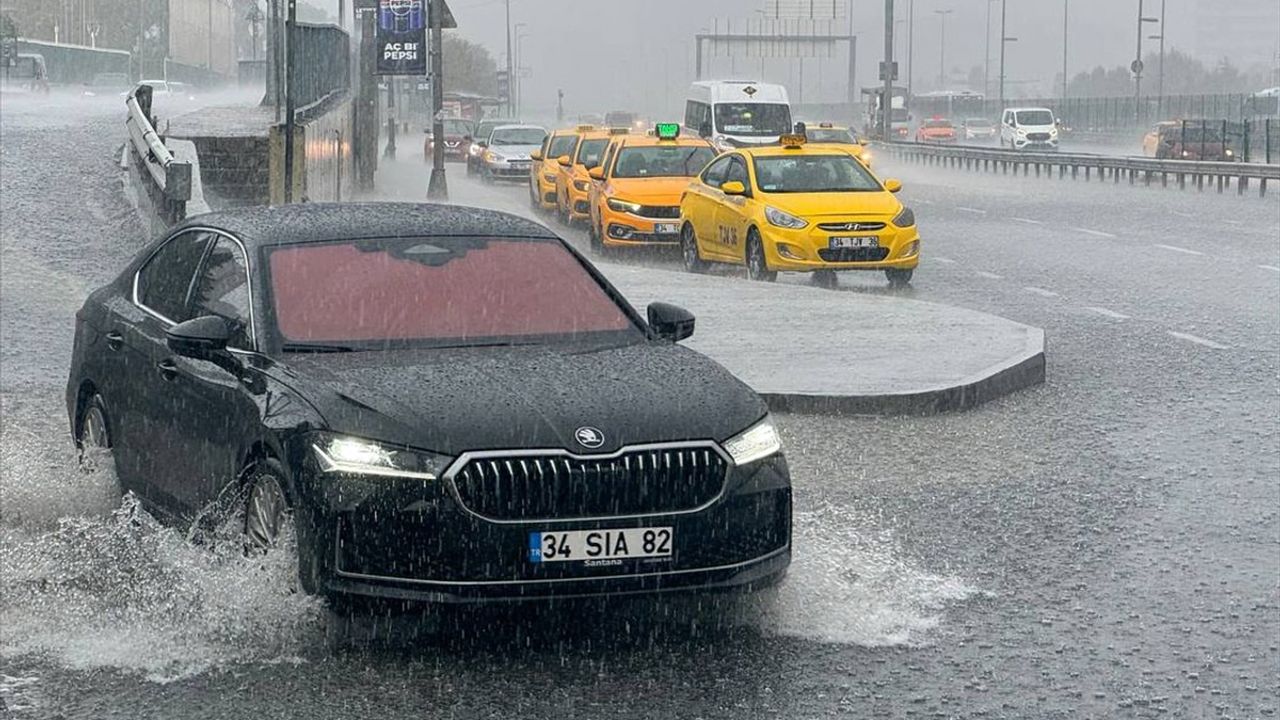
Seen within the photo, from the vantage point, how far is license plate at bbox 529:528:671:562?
6.11 meters

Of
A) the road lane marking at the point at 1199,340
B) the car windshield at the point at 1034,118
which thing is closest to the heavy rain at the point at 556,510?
the road lane marking at the point at 1199,340

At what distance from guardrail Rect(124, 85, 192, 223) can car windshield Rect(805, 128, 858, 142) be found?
94.3 ft

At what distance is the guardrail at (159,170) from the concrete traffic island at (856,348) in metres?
4.16

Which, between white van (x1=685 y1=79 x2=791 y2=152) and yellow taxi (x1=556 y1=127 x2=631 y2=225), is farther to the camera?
white van (x1=685 y1=79 x2=791 y2=152)

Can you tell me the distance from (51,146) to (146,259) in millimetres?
28120

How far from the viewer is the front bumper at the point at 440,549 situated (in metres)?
6.07

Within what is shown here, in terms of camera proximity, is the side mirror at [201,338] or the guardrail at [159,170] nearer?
Result: the side mirror at [201,338]

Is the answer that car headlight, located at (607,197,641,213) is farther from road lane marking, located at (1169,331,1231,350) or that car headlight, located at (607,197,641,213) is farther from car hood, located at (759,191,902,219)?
road lane marking, located at (1169,331,1231,350)

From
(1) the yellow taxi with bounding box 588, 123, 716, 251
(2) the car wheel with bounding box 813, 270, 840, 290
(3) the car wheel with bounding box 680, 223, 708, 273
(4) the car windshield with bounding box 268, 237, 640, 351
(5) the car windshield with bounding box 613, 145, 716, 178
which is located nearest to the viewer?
(4) the car windshield with bounding box 268, 237, 640, 351

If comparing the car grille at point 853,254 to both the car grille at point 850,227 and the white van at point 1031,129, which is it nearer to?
the car grille at point 850,227

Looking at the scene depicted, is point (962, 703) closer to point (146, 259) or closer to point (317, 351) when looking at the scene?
point (317, 351)

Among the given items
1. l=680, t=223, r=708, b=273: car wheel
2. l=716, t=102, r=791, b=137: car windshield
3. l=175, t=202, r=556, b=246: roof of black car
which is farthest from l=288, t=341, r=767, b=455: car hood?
l=716, t=102, r=791, b=137: car windshield

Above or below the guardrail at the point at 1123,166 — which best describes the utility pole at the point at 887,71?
above

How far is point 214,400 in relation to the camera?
702 cm
